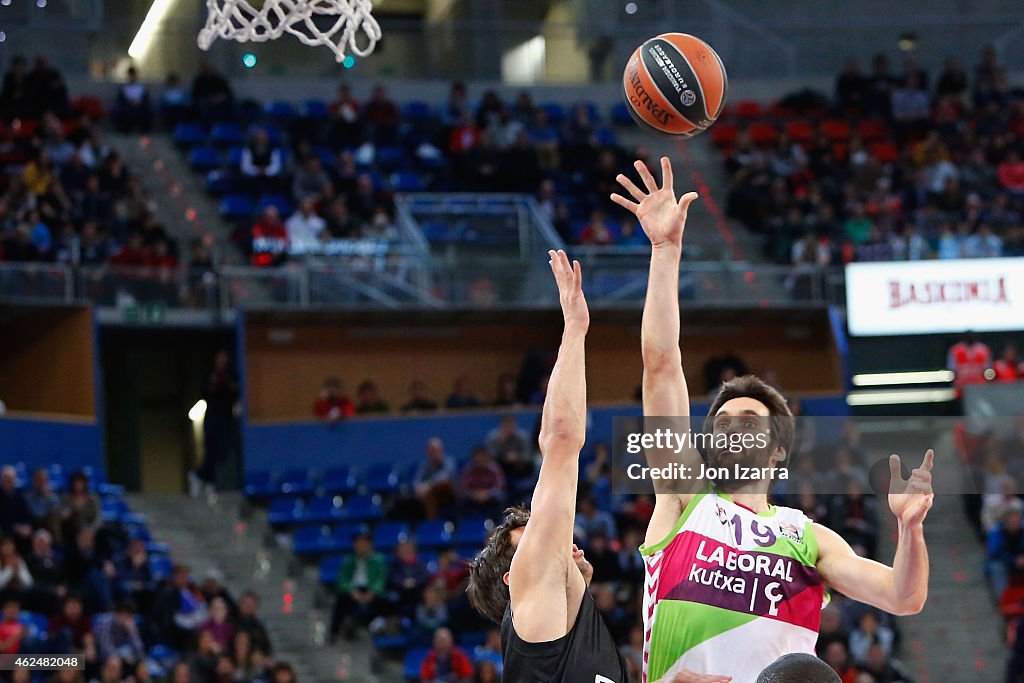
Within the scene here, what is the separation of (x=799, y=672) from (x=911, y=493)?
1.47 meters

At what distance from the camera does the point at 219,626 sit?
11984mm

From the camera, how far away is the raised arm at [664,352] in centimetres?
430

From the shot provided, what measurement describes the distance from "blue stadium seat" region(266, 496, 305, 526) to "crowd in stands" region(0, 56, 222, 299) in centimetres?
260

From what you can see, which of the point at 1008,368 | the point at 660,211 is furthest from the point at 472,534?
the point at 660,211

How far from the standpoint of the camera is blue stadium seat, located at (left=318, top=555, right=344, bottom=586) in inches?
548

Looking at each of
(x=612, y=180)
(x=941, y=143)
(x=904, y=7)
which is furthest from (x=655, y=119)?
(x=904, y=7)

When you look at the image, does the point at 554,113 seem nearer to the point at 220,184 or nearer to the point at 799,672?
the point at 220,184

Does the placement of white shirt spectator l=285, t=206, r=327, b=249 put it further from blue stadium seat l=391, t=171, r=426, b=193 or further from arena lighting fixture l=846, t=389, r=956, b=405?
arena lighting fixture l=846, t=389, r=956, b=405

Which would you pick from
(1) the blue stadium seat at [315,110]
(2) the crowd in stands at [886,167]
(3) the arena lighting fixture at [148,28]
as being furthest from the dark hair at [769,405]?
(3) the arena lighting fixture at [148,28]

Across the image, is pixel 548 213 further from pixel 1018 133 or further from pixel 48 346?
pixel 1018 133

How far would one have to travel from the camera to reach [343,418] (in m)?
16.5

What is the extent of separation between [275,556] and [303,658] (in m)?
1.54

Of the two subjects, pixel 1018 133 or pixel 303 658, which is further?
pixel 1018 133

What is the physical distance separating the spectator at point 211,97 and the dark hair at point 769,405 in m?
16.3
